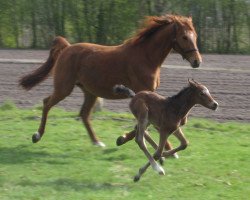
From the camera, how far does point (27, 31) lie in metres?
27.6

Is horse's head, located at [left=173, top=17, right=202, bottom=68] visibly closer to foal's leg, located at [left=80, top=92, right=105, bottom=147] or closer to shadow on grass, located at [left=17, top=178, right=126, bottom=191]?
foal's leg, located at [left=80, top=92, right=105, bottom=147]

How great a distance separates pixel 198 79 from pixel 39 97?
465cm

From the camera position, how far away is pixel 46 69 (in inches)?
448

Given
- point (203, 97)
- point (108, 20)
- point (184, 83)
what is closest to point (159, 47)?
point (203, 97)

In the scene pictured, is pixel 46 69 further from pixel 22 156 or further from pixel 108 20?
pixel 108 20

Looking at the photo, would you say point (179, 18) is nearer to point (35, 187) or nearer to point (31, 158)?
point (31, 158)

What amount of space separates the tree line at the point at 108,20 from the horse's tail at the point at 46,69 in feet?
48.9

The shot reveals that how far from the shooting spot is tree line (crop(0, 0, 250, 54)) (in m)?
25.9

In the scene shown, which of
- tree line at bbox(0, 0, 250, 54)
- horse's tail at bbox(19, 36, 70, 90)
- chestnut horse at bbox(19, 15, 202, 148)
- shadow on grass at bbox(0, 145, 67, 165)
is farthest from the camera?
tree line at bbox(0, 0, 250, 54)

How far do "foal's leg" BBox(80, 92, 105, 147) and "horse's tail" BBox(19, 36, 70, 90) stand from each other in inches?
33.8

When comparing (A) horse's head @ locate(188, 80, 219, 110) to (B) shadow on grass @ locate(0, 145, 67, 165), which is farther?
(B) shadow on grass @ locate(0, 145, 67, 165)

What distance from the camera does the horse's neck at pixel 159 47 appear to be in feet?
32.5

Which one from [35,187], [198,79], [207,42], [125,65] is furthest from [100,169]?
[207,42]

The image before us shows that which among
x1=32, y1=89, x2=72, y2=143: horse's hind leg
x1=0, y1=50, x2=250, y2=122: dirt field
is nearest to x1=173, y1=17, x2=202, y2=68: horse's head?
x1=32, y1=89, x2=72, y2=143: horse's hind leg
